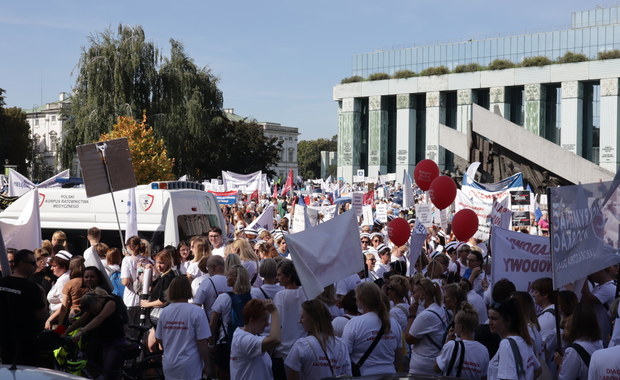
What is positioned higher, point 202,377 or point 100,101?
point 100,101

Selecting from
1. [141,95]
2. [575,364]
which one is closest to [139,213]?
[575,364]

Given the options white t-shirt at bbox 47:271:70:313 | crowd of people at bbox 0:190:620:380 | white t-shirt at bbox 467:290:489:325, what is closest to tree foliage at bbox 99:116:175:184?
white t-shirt at bbox 47:271:70:313

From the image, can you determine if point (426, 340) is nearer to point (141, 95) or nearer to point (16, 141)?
point (141, 95)

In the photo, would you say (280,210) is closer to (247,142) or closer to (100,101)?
(100,101)

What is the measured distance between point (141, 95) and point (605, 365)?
41.7 m

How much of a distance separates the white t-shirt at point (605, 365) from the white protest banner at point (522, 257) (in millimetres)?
2467

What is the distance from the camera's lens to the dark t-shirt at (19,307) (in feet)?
22.6

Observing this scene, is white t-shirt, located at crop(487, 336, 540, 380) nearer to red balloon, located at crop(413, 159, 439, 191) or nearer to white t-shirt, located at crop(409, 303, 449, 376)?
white t-shirt, located at crop(409, 303, 449, 376)

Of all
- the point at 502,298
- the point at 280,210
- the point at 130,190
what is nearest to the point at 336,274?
the point at 502,298

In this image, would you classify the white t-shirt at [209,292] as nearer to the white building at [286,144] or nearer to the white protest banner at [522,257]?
the white protest banner at [522,257]

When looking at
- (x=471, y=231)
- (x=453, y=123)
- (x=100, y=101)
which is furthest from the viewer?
(x=453, y=123)

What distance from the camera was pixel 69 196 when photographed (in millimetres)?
15039

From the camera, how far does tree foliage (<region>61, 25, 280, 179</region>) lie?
141ft

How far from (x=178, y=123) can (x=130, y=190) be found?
32.7 metres
